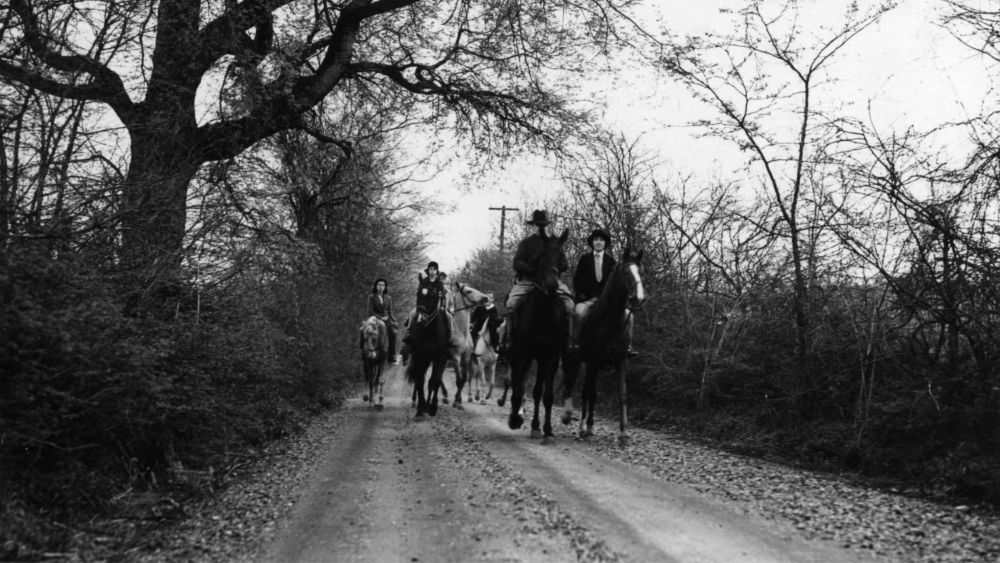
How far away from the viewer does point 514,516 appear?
6.43 meters

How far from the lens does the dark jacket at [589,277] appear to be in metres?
12.0

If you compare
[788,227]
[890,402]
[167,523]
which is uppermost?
[788,227]

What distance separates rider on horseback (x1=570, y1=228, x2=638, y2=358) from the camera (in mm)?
11914

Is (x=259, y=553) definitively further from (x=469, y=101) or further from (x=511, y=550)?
(x=469, y=101)

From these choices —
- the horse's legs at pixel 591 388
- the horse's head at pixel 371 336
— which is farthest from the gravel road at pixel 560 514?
the horse's head at pixel 371 336

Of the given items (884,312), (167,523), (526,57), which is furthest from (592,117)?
(167,523)

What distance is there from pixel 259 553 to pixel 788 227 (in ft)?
29.4

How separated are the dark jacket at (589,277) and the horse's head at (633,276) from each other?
141 centimetres

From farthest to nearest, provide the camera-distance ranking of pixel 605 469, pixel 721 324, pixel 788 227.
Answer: pixel 721 324
pixel 788 227
pixel 605 469

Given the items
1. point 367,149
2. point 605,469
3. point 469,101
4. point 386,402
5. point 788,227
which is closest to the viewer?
point 605,469

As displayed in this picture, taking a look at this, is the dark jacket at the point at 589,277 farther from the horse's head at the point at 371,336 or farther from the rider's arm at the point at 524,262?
the horse's head at the point at 371,336

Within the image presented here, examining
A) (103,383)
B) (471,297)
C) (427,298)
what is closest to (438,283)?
(427,298)

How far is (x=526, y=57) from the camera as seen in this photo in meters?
16.8

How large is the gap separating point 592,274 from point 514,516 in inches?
243
